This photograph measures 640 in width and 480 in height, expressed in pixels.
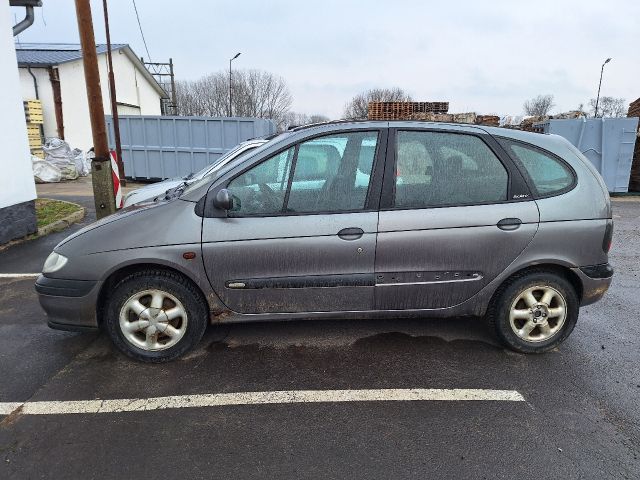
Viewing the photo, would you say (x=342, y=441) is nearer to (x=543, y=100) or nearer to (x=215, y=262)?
(x=215, y=262)

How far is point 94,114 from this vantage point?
6.48 m

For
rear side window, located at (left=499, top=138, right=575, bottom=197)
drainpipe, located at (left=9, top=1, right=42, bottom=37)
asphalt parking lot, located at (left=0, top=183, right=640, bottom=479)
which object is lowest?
asphalt parking lot, located at (left=0, top=183, right=640, bottom=479)

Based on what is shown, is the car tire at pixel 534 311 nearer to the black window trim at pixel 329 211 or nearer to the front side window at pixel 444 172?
the front side window at pixel 444 172

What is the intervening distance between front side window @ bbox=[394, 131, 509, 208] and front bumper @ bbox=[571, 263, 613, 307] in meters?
0.84

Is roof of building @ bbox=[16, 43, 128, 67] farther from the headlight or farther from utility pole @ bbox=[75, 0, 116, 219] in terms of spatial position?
the headlight

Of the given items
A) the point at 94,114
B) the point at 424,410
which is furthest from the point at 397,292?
the point at 94,114

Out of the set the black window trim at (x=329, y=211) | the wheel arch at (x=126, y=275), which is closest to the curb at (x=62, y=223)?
the wheel arch at (x=126, y=275)

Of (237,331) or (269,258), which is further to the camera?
(237,331)

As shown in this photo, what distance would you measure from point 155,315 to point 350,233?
154 centimetres

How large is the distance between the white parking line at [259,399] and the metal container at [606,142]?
13.3 metres

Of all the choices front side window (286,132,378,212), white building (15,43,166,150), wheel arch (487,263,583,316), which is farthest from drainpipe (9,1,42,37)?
white building (15,43,166,150)

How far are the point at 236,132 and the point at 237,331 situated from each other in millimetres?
12203

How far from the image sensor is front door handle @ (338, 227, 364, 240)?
122 inches

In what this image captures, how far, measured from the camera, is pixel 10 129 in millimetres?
6406
